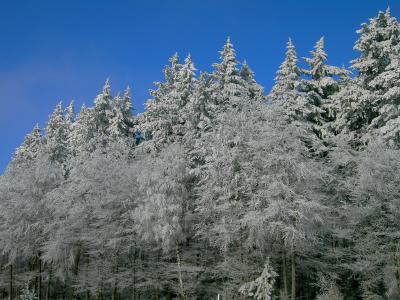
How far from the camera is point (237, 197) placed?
30.2m

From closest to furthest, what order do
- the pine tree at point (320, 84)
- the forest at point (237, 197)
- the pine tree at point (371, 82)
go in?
the forest at point (237, 197) → the pine tree at point (371, 82) → the pine tree at point (320, 84)

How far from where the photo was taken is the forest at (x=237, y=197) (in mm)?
28188

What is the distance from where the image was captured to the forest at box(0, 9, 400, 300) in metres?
28.2

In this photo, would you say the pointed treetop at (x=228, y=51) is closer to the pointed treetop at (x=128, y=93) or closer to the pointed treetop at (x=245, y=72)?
the pointed treetop at (x=245, y=72)

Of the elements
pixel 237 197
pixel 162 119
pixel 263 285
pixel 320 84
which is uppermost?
pixel 320 84

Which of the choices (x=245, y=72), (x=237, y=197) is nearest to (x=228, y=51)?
(x=245, y=72)

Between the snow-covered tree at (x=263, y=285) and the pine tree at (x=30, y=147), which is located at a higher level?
the pine tree at (x=30, y=147)

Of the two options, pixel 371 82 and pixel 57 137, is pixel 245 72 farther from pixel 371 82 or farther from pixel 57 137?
pixel 57 137

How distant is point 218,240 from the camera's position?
30141 millimetres

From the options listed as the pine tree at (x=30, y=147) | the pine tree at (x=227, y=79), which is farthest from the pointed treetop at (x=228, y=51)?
the pine tree at (x=30, y=147)

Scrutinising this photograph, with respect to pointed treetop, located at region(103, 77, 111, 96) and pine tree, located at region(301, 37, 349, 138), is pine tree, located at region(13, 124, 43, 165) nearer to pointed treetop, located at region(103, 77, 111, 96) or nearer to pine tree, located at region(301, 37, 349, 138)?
pointed treetop, located at region(103, 77, 111, 96)

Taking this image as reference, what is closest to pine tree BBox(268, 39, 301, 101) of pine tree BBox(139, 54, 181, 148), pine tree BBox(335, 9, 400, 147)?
pine tree BBox(335, 9, 400, 147)

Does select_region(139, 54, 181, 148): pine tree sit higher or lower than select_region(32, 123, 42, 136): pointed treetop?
lower

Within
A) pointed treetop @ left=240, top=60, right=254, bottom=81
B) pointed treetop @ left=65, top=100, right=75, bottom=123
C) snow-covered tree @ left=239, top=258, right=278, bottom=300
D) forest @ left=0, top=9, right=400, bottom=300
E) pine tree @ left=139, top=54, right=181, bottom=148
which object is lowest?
snow-covered tree @ left=239, top=258, right=278, bottom=300
